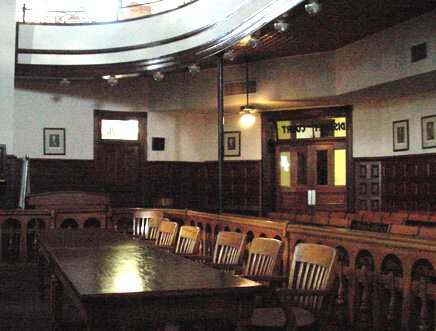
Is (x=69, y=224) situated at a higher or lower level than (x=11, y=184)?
lower

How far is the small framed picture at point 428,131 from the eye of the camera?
34.8 feet

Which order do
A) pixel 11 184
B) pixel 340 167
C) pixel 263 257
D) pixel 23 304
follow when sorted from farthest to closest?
1. pixel 340 167
2. pixel 11 184
3. pixel 23 304
4. pixel 263 257

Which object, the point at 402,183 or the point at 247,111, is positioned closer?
the point at 402,183

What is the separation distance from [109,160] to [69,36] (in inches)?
115

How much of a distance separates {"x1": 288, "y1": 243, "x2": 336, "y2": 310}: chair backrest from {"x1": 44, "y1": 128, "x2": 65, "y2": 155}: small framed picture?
10271 millimetres

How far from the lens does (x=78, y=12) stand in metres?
13.3

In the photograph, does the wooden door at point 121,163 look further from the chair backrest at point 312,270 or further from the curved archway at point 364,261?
the chair backrest at point 312,270

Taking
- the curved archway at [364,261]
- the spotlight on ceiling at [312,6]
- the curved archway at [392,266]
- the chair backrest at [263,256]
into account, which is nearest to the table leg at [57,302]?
the chair backrest at [263,256]

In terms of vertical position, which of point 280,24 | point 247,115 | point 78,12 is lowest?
point 247,115

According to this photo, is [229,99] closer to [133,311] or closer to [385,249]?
[385,249]

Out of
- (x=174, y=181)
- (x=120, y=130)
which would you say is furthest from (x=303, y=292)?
(x=120, y=130)

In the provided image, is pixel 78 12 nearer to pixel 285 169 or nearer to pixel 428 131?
pixel 285 169

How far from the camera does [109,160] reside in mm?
14062

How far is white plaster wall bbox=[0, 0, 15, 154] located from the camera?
11609 mm
